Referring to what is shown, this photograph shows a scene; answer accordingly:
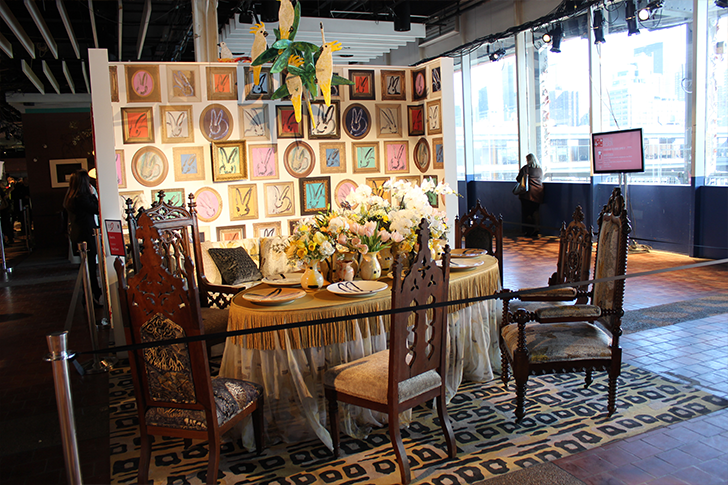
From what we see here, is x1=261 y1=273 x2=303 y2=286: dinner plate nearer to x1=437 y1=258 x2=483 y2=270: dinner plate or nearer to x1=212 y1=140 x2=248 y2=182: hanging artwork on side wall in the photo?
x1=437 y1=258 x2=483 y2=270: dinner plate

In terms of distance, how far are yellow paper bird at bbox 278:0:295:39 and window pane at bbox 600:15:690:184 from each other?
683 cm

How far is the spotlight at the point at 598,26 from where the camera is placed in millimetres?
8820

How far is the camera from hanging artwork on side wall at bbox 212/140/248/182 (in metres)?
5.46

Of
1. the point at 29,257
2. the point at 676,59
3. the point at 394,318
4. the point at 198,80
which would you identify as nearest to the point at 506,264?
the point at 676,59

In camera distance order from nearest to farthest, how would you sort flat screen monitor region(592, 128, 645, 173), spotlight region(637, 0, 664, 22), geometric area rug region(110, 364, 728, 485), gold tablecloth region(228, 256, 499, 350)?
1. geometric area rug region(110, 364, 728, 485)
2. gold tablecloth region(228, 256, 499, 350)
3. spotlight region(637, 0, 664, 22)
4. flat screen monitor region(592, 128, 645, 173)

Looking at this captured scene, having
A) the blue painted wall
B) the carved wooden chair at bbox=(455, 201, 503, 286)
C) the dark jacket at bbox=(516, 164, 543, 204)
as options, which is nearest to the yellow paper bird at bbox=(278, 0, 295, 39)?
the carved wooden chair at bbox=(455, 201, 503, 286)

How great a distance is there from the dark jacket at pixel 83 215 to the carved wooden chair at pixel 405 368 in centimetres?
509

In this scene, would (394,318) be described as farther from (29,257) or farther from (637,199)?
(29,257)

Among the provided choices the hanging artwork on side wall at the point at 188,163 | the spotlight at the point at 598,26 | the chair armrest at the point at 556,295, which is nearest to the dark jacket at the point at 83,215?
the hanging artwork on side wall at the point at 188,163

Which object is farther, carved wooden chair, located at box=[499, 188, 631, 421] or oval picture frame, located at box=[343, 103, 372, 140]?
oval picture frame, located at box=[343, 103, 372, 140]

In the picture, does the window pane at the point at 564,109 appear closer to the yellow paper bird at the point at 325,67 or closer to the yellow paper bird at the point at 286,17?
the yellow paper bird at the point at 325,67

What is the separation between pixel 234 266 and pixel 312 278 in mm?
1703

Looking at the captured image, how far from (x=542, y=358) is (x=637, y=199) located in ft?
23.7

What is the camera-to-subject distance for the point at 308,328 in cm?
309
